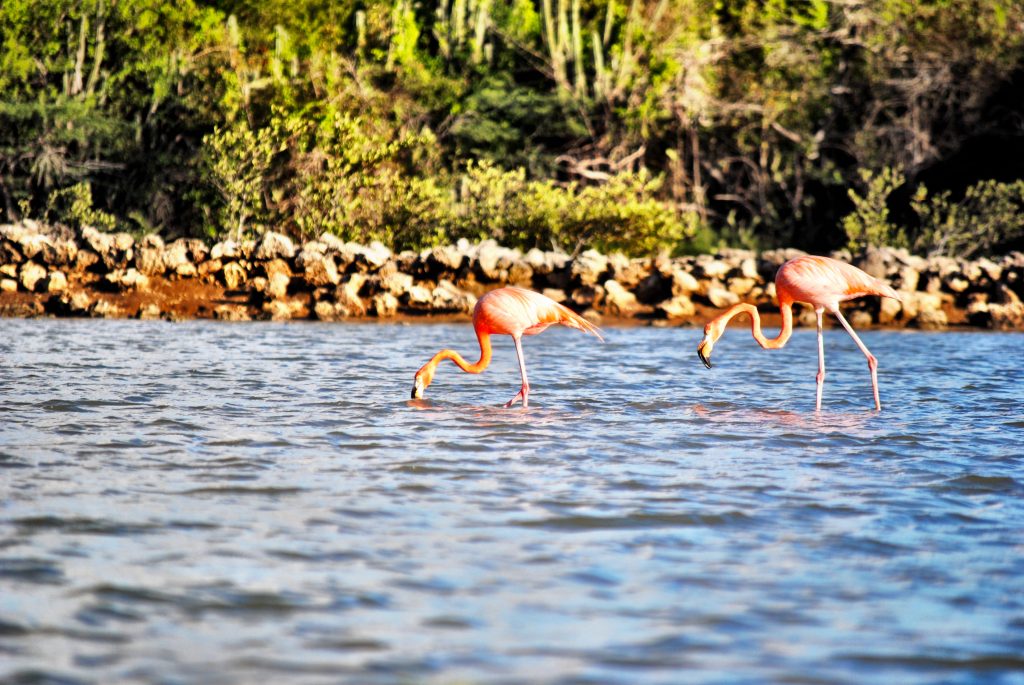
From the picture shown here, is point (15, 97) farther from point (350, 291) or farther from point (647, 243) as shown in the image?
point (647, 243)

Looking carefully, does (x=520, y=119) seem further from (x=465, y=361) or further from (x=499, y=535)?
(x=499, y=535)

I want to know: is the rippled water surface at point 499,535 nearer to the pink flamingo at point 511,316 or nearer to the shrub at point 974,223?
the pink flamingo at point 511,316

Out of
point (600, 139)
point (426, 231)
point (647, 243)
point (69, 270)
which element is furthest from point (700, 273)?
point (69, 270)

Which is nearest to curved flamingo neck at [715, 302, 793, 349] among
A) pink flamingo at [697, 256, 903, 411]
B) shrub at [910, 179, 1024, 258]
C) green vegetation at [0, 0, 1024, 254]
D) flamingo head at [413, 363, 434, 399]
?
pink flamingo at [697, 256, 903, 411]

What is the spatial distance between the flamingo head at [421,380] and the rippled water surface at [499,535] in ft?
0.42

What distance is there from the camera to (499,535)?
539cm

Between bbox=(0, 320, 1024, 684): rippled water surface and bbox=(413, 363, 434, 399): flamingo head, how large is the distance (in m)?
0.13

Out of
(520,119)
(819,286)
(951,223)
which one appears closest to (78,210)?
(520,119)

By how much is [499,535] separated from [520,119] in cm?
1981

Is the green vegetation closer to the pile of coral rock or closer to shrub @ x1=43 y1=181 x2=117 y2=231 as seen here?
shrub @ x1=43 y1=181 x2=117 y2=231

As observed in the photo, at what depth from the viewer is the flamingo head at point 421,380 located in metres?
9.58

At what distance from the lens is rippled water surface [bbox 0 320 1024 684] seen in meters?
3.96

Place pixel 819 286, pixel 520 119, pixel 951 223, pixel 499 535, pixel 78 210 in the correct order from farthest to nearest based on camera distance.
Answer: pixel 520 119, pixel 951 223, pixel 78 210, pixel 819 286, pixel 499 535

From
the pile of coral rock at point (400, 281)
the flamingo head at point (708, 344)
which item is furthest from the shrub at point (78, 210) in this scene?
the flamingo head at point (708, 344)
